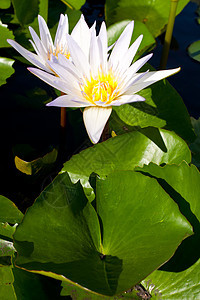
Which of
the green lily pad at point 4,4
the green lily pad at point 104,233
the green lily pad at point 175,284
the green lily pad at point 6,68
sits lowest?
the green lily pad at point 175,284

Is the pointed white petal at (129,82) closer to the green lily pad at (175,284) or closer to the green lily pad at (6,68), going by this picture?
the green lily pad at (175,284)

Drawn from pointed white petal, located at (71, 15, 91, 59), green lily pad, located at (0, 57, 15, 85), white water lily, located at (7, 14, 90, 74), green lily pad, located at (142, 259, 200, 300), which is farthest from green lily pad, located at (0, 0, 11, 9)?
green lily pad, located at (142, 259, 200, 300)

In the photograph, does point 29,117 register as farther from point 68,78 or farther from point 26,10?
point 68,78

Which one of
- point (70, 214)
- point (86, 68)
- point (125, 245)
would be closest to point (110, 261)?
point (125, 245)

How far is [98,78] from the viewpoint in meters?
1.22

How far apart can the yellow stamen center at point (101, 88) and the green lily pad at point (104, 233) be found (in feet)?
0.93

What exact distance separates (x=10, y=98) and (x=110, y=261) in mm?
1270

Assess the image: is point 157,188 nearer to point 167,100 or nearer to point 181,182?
point 181,182

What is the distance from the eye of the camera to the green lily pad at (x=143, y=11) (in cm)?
211

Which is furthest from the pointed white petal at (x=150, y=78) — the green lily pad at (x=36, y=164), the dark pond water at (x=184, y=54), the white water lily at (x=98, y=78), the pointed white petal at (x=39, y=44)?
the dark pond water at (x=184, y=54)

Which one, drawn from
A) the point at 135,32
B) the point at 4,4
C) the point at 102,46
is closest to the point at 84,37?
the point at 102,46

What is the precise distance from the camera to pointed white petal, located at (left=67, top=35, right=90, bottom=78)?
1.12m

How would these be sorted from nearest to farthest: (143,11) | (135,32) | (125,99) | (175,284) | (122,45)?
(175,284)
(125,99)
(122,45)
(135,32)
(143,11)

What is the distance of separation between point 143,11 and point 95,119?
4.37 ft
